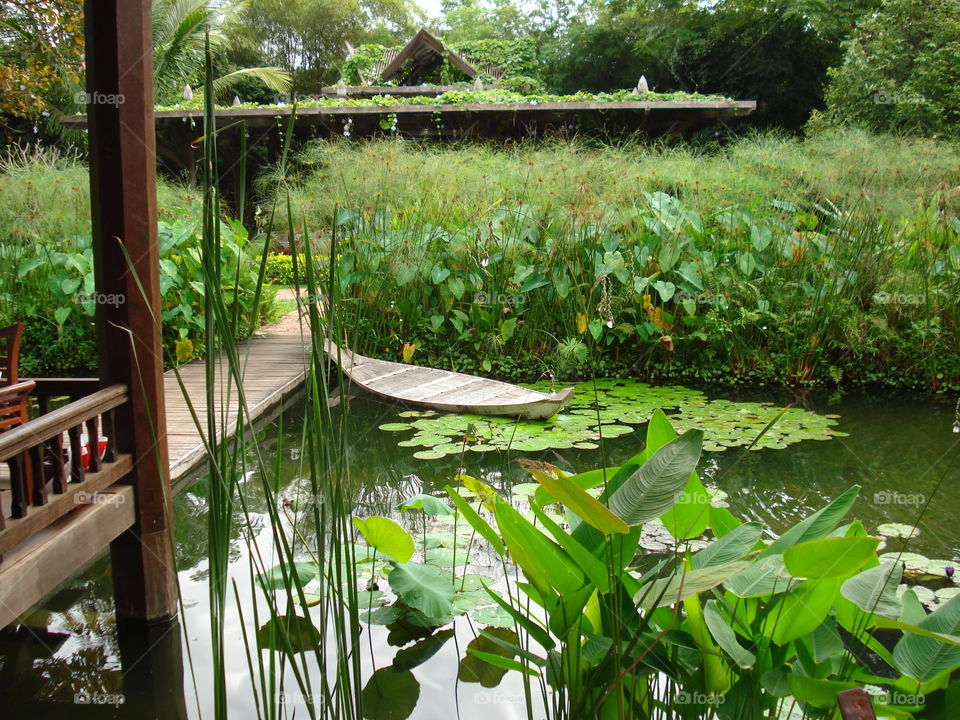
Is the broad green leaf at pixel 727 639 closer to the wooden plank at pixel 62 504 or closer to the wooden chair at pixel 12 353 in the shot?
the wooden plank at pixel 62 504

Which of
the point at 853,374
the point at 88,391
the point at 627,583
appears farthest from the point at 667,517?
the point at 853,374

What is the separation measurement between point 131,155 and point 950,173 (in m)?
6.74

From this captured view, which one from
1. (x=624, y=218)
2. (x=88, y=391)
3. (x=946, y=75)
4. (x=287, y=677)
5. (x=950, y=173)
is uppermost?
(x=946, y=75)

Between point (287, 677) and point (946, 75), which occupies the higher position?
point (946, 75)

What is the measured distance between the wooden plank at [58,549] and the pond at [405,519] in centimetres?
31

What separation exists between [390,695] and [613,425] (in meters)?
2.49

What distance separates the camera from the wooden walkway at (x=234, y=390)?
3403mm

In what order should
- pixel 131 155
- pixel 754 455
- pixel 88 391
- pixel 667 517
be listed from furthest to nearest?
1. pixel 754 455
2. pixel 88 391
3. pixel 131 155
4. pixel 667 517

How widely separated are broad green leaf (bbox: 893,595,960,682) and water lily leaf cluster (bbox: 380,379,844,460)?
2.53m

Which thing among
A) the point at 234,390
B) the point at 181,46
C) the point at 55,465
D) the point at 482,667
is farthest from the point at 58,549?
the point at 181,46

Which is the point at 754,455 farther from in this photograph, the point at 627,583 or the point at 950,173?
the point at 950,173

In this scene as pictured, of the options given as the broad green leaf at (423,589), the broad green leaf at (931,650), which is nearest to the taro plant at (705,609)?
the broad green leaf at (931,650)

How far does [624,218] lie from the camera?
5621mm

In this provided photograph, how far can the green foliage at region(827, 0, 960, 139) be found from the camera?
9.59 metres
